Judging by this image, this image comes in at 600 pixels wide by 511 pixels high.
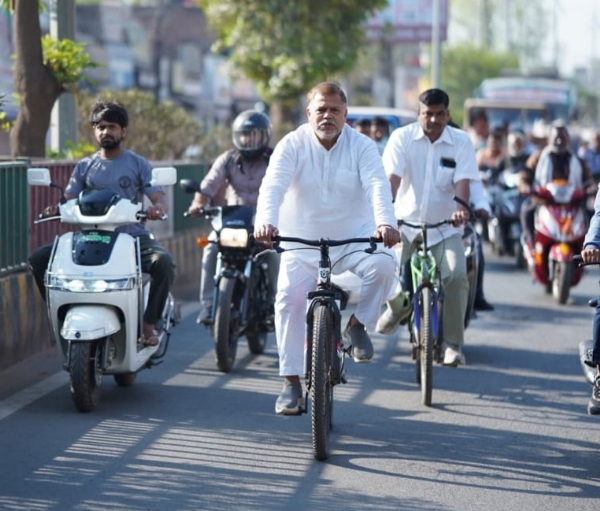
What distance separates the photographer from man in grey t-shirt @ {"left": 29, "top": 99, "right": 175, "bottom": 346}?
8.94 m

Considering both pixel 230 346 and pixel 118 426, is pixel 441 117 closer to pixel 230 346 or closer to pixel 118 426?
pixel 230 346

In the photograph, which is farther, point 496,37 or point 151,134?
point 496,37

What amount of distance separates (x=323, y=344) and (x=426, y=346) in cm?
182

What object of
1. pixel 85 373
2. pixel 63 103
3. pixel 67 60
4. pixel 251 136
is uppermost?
pixel 67 60

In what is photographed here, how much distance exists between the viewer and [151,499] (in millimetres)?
6293

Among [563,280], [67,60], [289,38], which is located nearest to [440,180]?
[67,60]

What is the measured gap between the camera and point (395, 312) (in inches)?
397

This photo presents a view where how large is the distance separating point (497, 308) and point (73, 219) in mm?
7166

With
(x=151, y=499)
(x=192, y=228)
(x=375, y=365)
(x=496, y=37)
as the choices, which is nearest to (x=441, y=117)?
(x=375, y=365)

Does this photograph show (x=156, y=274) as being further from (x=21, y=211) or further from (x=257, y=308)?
(x=21, y=211)

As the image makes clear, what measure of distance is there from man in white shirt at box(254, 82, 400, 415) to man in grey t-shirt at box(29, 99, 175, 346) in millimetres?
1492

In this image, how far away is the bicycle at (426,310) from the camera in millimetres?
8750

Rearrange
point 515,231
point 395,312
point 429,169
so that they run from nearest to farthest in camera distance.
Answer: point 429,169, point 395,312, point 515,231

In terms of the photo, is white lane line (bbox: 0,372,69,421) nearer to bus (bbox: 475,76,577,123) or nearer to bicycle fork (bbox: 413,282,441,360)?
bicycle fork (bbox: 413,282,441,360)
